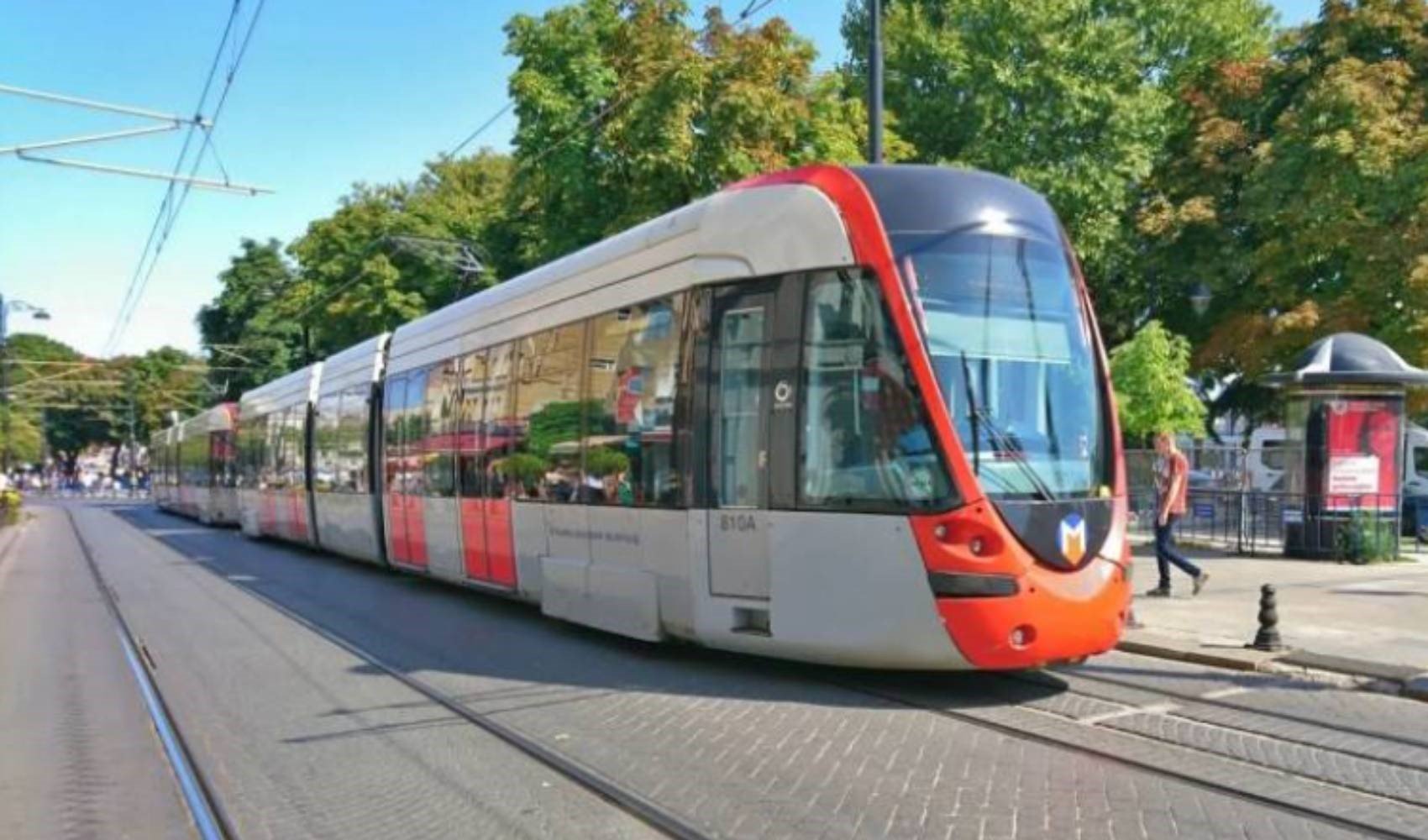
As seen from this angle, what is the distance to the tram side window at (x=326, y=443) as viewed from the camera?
20453 mm

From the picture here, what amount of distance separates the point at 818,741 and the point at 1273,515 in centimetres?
1545

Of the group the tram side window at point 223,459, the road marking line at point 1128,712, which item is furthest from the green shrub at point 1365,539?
the tram side window at point 223,459

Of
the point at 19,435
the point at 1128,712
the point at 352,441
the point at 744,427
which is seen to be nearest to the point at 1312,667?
the point at 1128,712

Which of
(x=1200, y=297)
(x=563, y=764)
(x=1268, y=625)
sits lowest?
(x=563, y=764)

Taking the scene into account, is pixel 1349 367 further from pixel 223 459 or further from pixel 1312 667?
pixel 223 459

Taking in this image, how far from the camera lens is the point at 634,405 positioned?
33.7 feet

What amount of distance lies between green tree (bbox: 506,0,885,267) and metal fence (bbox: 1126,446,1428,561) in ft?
27.6

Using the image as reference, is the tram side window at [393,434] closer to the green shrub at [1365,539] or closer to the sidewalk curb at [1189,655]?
the sidewalk curb at [1189,655]

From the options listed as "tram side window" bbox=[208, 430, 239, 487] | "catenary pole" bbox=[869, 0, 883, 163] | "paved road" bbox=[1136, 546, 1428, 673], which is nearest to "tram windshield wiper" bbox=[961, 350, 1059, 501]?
"paved road" bbox=[1136, 546, 1428, 673]

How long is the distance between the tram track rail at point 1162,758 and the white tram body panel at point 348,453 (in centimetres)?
1108

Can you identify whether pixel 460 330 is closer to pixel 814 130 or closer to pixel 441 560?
pixel 441 560

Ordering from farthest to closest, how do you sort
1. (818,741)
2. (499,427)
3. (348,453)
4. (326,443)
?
(326,443), (348,453), (499,427), (818,741)

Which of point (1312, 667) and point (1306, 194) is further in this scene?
point (1306, 194)

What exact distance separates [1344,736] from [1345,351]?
11800 millimetres
